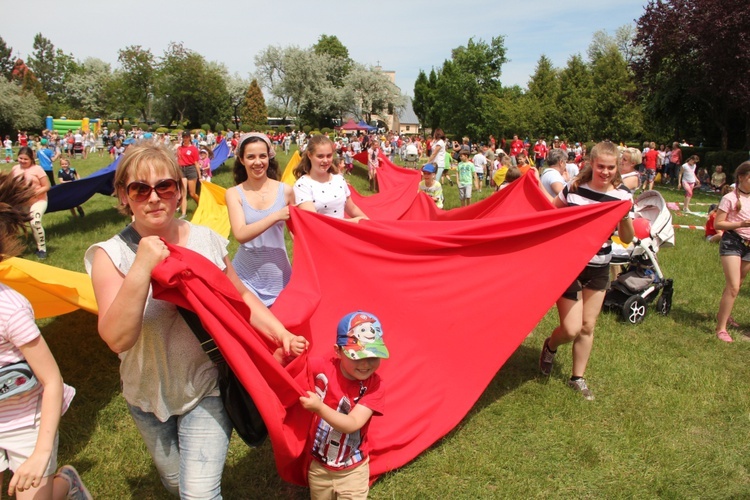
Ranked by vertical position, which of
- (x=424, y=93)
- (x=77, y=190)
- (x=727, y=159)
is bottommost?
(x=77, y=190)

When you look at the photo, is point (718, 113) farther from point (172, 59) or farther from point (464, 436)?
point (172, 59)

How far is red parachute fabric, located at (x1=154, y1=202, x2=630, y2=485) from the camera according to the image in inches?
149

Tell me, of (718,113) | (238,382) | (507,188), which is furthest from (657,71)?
(238,382)

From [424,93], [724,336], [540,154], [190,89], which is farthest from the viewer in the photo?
[424,93]

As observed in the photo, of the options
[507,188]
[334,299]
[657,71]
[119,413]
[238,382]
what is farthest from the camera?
[657,71]

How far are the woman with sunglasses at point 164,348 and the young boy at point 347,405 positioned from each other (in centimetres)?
53

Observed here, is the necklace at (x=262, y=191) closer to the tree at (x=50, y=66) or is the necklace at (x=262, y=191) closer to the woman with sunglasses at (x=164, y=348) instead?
the woman with sunglasses at (x=164, y=348)

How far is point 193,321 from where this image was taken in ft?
7.81

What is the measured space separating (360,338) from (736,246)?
5.44 m

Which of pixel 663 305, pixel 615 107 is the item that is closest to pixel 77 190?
pixel 663 305

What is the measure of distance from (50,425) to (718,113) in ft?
115

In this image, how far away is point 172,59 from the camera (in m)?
68.8

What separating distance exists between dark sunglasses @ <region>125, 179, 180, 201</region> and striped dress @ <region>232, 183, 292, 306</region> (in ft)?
6.34

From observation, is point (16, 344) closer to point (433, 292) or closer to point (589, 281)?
point (433, 292)
